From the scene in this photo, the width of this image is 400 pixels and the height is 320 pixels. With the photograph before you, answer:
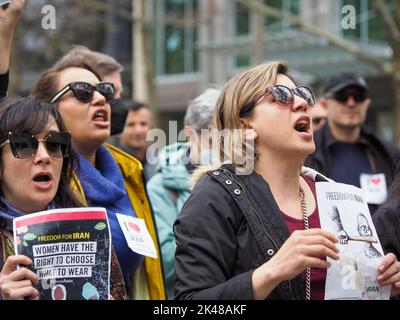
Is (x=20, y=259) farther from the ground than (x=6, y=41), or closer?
closer

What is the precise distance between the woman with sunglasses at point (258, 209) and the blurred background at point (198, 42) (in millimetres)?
8370

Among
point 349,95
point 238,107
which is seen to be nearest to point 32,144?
point 238,107

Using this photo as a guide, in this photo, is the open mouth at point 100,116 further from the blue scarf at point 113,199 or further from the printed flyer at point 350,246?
the printed flyer at point 350,246

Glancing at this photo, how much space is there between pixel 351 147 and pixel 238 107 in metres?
3.13

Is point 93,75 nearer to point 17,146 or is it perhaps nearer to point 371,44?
point 17,146

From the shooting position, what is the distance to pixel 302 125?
309cm

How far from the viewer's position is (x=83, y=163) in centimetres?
396

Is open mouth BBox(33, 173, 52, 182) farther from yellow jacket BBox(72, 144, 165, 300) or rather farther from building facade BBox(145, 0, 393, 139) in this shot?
building facade BBox(145, 0, 393, 139)

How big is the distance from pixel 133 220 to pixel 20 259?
1.16m

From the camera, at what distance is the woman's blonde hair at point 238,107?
10.3ft

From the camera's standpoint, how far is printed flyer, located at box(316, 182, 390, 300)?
2.82m
